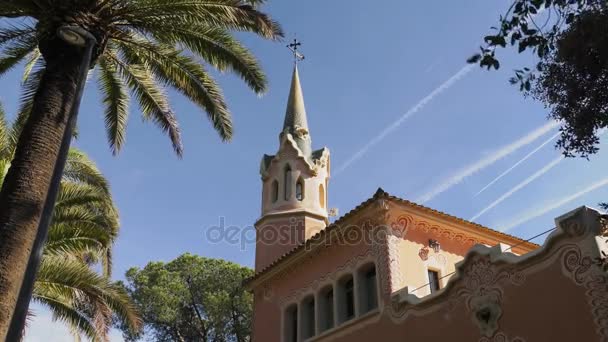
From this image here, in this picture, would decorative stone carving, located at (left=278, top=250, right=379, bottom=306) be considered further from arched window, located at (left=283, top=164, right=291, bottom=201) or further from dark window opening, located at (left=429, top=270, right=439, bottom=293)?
arched window, located at (left=283, top=164, right=291, bottom=201)

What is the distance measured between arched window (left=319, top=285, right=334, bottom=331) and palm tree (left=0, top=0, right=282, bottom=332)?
5.53m

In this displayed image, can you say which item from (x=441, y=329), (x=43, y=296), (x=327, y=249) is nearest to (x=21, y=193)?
(x=43, y=296)

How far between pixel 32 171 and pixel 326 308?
31.7 feet

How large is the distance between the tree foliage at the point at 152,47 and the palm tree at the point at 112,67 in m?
0.02

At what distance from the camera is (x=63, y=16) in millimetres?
9555

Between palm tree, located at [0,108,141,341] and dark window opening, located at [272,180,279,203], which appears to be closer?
palm tree, located at [0,108,141,341]

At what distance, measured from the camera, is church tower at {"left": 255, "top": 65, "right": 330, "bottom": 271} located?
20.8m

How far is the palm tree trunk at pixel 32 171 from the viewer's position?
7.70m

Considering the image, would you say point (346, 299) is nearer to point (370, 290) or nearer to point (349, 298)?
point (349, 298)

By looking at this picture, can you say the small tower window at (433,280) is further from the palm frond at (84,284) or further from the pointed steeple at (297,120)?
the pointed steeple at (297,120)

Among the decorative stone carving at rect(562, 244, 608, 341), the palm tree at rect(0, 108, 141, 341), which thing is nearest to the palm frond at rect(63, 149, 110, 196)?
the palm tree at rect(0, 108, 141, 341)

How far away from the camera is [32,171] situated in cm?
845

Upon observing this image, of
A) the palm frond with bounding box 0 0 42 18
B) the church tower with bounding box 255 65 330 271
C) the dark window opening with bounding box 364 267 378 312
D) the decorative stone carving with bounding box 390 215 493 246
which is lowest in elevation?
the dark window opening with bounding box 364 267 378 312

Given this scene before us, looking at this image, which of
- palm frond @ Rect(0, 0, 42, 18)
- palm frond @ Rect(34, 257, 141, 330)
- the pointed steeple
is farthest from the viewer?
the pointed steeple
